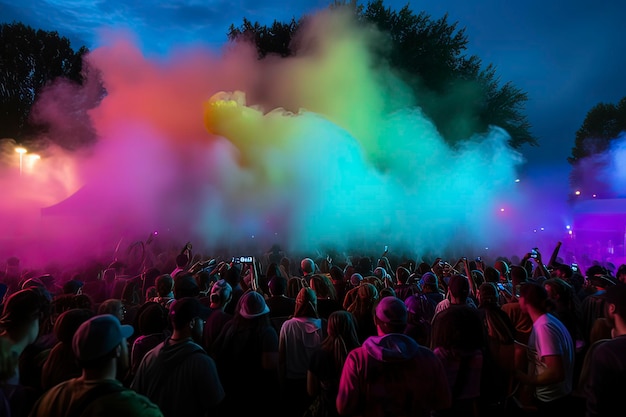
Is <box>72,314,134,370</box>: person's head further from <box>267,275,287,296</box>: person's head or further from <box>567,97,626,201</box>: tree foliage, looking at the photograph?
<box>567,97,626,201</box>: tree foliage

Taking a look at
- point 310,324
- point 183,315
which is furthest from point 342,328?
point 183,315

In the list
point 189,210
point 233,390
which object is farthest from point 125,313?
point 189,210

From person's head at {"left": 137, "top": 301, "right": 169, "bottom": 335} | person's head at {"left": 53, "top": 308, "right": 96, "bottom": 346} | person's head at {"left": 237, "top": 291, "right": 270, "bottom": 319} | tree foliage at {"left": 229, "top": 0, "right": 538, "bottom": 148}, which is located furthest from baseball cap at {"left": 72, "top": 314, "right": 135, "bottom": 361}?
tree foliage at {"left": 229, "top": 0, "right": 538, "bottom": 148}

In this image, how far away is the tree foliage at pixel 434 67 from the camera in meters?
17.6

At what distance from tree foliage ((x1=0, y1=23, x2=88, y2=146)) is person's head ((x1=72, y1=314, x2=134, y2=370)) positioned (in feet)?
67.8

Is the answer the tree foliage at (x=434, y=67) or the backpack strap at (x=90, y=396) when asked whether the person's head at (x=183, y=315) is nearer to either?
the backpack strap at (x=90, y=396)

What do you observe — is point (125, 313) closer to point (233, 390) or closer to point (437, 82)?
point (233, 390)

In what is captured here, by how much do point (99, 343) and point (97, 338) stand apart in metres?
0.03

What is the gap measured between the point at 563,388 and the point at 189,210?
38.8ft

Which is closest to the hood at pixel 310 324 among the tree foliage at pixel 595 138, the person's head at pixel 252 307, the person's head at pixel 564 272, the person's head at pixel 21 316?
the person's head at pixel 252 307

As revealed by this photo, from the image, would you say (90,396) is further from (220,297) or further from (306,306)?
(220,297)

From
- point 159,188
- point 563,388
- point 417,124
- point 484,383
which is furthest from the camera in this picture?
point 417,124

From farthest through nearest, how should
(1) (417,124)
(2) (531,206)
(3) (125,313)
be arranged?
(2) (531,206) < (1) (417,124) < (3) (125,313)

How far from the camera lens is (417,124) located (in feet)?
52.0
